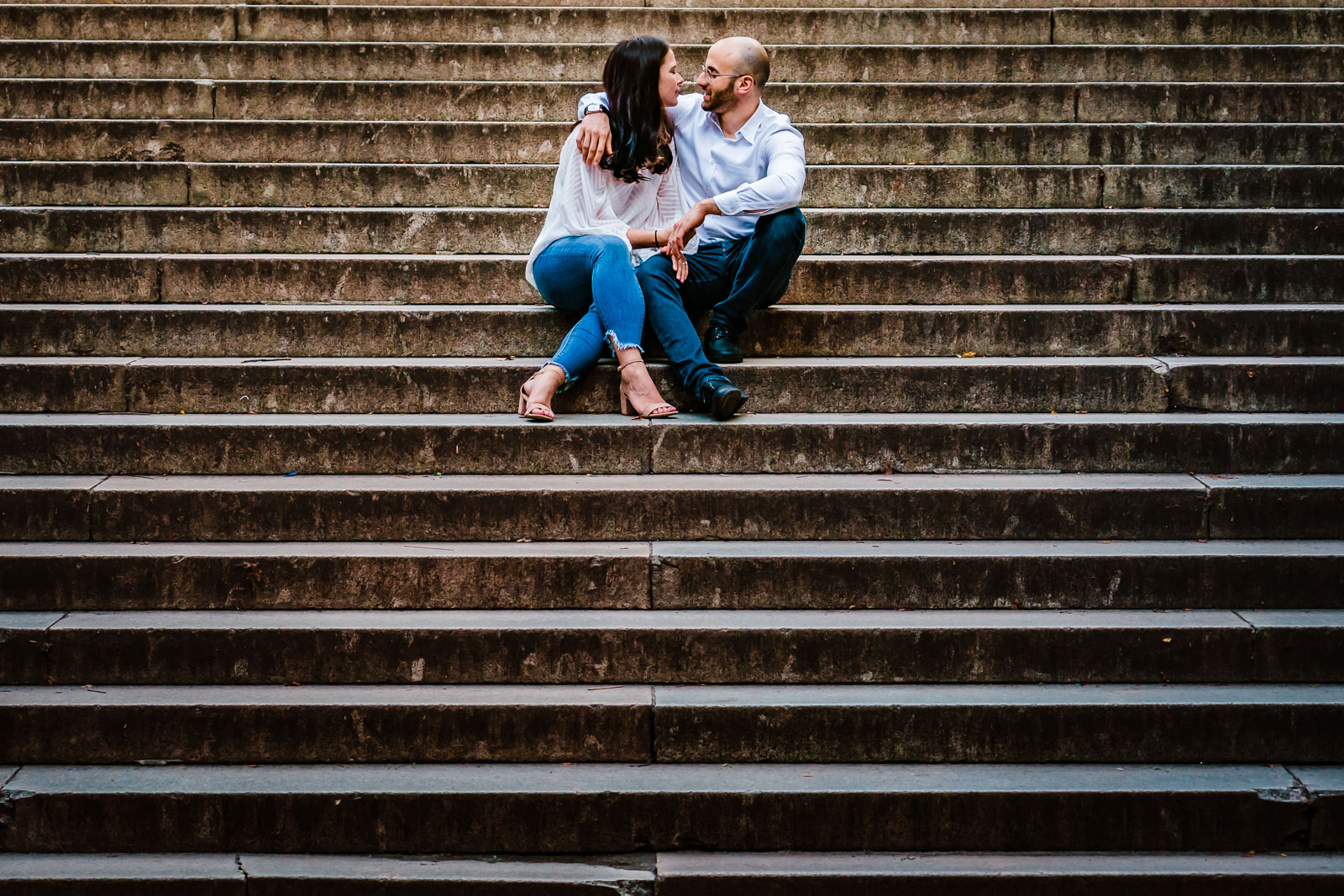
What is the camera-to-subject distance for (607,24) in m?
6.33

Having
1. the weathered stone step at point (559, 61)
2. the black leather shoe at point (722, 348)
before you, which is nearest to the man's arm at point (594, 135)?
the black leather shoe at point (722, 348)

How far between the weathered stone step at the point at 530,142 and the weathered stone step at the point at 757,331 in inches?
46.7

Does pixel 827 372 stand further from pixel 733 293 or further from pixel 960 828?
pixel 960 828

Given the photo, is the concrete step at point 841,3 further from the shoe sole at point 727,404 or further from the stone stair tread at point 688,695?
the stone stair tread at point 688,695

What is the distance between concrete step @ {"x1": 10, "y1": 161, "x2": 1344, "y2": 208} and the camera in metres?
5.17

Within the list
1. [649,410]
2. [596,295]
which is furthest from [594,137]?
[649,410]

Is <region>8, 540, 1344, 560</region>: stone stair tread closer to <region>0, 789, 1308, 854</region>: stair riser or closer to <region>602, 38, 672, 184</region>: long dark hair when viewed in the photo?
<region>0, 789, 1308, 854</region>: stair riser

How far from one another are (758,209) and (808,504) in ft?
3.81

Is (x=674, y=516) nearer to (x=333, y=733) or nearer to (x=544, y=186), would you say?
(x=333, y=733)

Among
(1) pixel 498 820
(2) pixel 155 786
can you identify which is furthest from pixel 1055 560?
(2) pixel 155 786

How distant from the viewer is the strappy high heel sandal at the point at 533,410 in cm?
411

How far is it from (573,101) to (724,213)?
190cm

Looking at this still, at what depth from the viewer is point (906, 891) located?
10.1 feet

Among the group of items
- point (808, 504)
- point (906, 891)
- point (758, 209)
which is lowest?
point (906, 891)
